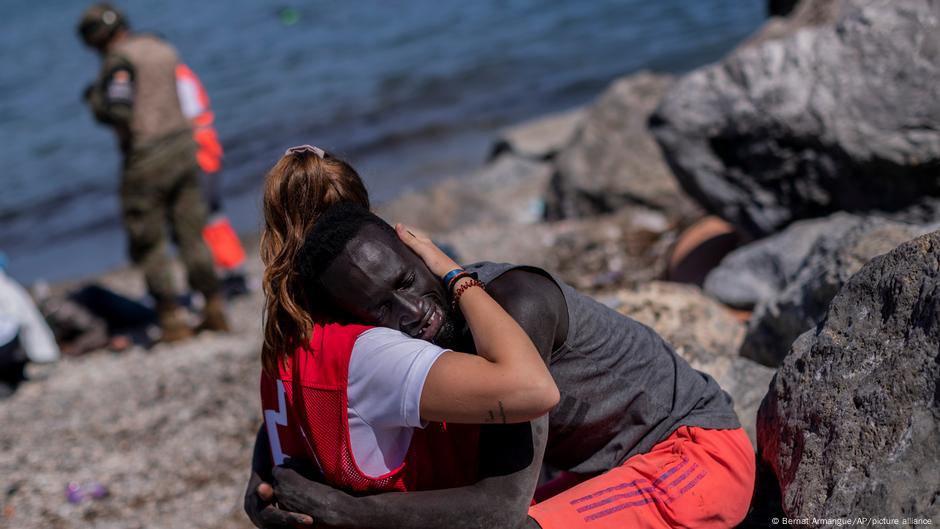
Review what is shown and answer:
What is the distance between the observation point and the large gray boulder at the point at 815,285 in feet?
11.9

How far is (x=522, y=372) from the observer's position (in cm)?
221

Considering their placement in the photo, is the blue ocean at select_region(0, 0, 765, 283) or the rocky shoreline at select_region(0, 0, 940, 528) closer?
the rocky shoreline at select_region(0, 0, 940, 528)

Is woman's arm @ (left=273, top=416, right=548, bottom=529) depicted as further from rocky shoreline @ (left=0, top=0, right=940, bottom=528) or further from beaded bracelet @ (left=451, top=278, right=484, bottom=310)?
rocky shoreline @ (left=0, top=0, right=940, bottom=528)

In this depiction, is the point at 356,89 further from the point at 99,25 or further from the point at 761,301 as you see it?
the point at 761,301

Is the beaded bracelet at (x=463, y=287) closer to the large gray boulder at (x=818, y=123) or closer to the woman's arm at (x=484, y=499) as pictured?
the woman's arm at (x=484, y=499)

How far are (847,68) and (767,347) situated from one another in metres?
1.97

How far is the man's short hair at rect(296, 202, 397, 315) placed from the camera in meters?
2.45

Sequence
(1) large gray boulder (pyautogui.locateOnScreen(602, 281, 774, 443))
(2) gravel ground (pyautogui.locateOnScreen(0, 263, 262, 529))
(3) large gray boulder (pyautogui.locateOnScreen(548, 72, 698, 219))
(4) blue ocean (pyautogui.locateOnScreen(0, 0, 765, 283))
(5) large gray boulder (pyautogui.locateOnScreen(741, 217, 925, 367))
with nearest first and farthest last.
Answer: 1. (1) large gray boulder (pyautogui.locateOnScreen(602, 281, 774, 443))
2. (5) large gray boulder (pyautogui.locateOnScreen(741, 217, 925, 367))
3. (2) gravel ground (pyautogui.locateOnScreen(0, 263, 262, 529))
4. (3) large gray boulder (pyautogui.locateOnScreen(548, 72, 698, 219))
5. (4) blue ocean (pyautogui.locateOnScreen(0, 0, 765, 283))

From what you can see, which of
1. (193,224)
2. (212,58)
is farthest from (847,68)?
(212,58)

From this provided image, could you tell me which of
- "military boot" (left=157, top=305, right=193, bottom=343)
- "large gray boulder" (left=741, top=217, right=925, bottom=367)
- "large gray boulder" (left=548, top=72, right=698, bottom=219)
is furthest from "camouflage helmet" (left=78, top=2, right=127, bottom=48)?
"large gray boulder" (left=741, top=217, right=925, bottom=367)

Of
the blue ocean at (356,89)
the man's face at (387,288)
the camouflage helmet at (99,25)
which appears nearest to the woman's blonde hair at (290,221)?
the man's face at (387,288)

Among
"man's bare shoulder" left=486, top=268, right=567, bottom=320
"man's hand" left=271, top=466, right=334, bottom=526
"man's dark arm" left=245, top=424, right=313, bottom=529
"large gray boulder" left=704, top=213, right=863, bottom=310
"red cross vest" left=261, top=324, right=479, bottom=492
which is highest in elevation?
"man's bare shoulder" left=486, top=268, right=567, bottom=320

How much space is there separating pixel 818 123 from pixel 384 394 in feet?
12.4

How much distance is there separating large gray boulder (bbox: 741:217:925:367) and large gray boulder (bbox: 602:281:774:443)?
15 cm
